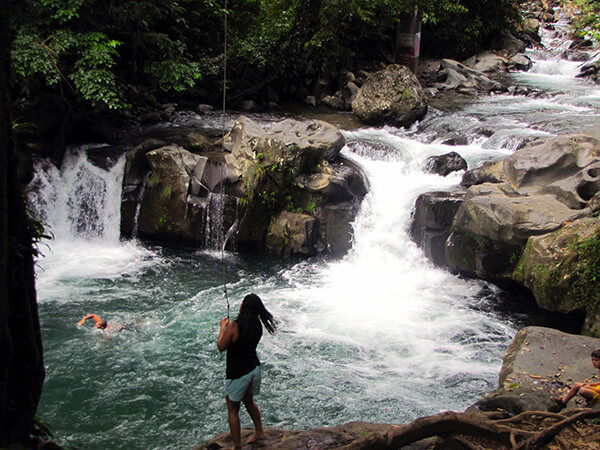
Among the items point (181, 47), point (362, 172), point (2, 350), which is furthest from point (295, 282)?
point (2, 350)

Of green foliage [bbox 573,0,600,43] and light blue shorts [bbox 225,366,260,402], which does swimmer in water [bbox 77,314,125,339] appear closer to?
light blue shorts [bbox 225,366,260,402]

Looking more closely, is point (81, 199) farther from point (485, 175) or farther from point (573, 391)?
point (573, 391)

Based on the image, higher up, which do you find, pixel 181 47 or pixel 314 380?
pixel 181 47

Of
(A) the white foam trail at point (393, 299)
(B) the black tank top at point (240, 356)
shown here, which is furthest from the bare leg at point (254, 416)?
(A) the white foam trail at point (393, 299)

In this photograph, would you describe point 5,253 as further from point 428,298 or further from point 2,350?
point 428,298

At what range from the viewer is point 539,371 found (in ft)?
19.5

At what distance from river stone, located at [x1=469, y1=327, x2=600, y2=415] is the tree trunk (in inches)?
151

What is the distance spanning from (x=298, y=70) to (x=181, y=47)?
5762 mm

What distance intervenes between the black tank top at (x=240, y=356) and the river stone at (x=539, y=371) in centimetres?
220

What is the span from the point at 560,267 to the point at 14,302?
23.0ft

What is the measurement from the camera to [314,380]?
23.5ft

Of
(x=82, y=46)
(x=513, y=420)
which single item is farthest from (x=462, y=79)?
(x=513, y=420)

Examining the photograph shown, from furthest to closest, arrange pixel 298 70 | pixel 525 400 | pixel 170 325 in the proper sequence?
pixel 298 70 → pixel 170 325 → pixel 525 400

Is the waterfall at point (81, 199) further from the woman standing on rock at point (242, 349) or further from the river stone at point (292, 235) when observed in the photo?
the woman standing on rock at point (242, 349)
